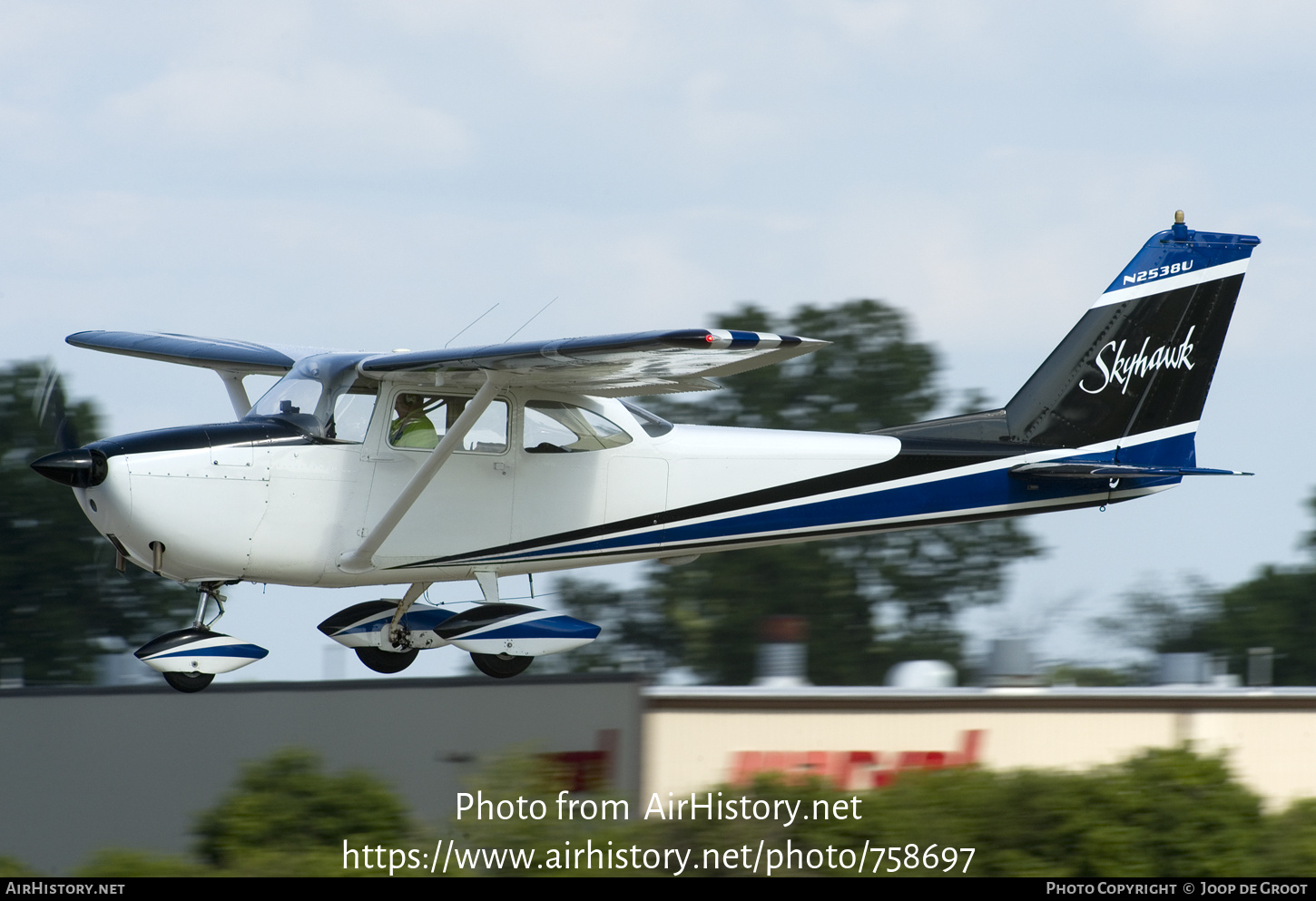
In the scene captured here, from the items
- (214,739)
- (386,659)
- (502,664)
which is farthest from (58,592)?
(502,664)

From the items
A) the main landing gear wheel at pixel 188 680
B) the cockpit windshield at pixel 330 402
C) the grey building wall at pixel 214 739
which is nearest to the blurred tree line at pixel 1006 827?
the main landing gear wheel at pixel 188 680

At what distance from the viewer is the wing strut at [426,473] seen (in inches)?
440

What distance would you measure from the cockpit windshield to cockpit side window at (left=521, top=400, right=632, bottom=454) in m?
1.17

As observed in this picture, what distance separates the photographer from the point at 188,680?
443 inches

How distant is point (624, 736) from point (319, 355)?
19.4ft

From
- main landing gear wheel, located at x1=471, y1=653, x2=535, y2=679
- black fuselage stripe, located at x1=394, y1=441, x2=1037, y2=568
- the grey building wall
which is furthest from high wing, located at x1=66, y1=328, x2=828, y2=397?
the grey building wall

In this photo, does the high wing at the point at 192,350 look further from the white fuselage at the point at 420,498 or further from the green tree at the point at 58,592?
the green tree at the point at 58,592

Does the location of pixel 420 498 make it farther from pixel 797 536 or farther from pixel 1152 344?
pixel 1152 344

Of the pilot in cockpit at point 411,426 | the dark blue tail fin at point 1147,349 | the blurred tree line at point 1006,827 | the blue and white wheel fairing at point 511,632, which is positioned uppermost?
the dark blue tail fin at point 1147,349

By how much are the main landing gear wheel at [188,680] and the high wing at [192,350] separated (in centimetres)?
296

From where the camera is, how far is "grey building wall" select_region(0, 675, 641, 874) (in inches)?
650

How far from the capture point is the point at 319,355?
38.6 ft

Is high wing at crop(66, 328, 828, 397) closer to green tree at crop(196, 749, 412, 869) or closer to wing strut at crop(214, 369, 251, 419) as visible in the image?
wing strut at crop(214, 369, 251, 419)

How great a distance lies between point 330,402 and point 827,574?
3253 centimetres
